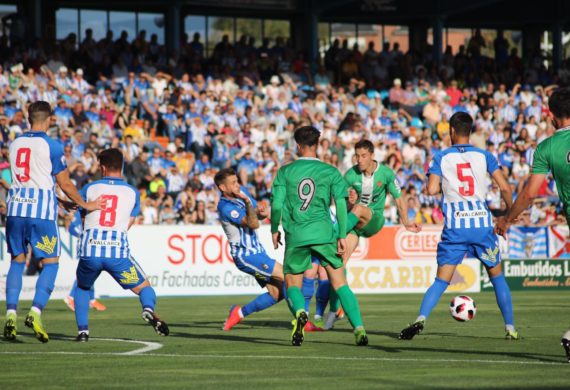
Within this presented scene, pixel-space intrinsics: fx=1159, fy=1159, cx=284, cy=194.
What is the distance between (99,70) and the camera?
31906 mm

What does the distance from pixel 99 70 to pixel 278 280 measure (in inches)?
767

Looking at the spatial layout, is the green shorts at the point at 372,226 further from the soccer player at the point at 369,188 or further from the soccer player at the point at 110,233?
the soccer player at the point at 110,233

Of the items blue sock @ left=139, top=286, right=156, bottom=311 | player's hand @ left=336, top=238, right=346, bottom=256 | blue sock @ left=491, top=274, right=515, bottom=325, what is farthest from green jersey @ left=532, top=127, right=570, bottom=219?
blue sock @ left=139, top=286, right=156, bottom=311

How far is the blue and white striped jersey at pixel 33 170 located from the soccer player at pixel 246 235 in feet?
7.49

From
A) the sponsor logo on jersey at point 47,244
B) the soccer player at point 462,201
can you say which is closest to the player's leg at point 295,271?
the soccer player at point 462,201

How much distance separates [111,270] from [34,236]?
86 centimetres

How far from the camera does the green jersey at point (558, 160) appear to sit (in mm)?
9164

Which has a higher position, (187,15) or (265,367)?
(187,15)

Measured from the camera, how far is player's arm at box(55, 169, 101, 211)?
11430mm

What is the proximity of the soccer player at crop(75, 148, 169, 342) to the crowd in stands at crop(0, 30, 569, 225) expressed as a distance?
12610 millimetres

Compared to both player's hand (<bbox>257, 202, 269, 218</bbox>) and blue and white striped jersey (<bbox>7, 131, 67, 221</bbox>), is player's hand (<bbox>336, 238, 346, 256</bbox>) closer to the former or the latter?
player's hand (<bbox>257, 202, 269, 218</bbox>)

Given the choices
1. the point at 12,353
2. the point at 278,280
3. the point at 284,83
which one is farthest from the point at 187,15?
the point at 12,353

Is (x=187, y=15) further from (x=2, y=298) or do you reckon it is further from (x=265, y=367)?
(x=265, y=367)

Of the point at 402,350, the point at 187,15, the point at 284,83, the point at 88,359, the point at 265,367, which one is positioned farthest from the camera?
the point at 187,15
